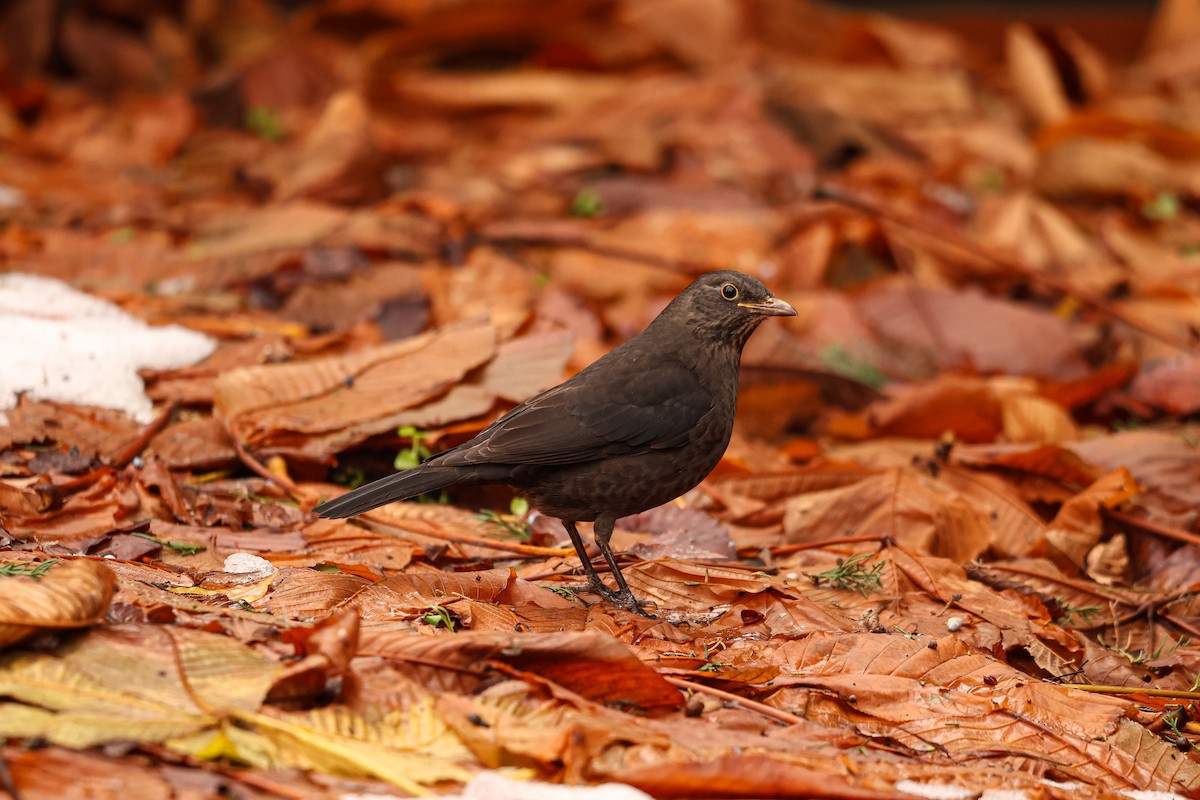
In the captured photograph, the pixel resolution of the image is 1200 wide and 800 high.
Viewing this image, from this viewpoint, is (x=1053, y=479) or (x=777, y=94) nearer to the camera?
(x=1053, y=479)

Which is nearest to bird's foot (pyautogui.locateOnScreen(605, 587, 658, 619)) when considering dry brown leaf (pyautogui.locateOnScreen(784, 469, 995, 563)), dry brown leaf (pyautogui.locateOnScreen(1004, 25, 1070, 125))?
dry brown leaf (pyautogui.locateOnScreen(784, 469, 995, 563))

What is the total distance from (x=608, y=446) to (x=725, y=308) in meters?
0.74

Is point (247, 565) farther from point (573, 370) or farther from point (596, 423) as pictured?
point (573, 370)

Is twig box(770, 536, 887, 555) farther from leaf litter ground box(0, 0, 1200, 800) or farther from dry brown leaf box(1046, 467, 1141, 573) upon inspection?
dry brown leaf box(1046, 467, 1141, 573)

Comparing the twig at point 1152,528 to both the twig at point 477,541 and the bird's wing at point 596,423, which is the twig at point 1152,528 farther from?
the twig at point 477,541

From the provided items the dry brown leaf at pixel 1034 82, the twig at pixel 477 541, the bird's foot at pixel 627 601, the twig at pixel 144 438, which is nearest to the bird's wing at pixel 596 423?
the twig at pixel 477 541

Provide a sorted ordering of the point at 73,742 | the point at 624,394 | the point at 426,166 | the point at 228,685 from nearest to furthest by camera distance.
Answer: the point at 73,742 < the point at 228,685 < the point at 624,394 < the point at 426,166

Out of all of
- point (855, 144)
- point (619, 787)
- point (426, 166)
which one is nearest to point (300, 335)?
point (426, 166)

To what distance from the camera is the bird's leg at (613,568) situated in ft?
12.7

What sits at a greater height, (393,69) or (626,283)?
(393,69)

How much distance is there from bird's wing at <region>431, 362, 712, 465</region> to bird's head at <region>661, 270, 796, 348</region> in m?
0.28

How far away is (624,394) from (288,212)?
3603mm

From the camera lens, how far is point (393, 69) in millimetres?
10039

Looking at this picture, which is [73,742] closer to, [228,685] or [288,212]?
[228,685]
